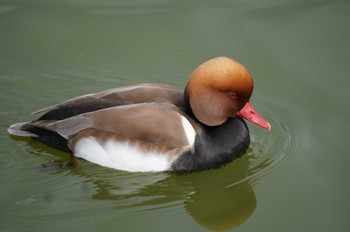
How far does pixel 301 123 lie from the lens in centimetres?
625

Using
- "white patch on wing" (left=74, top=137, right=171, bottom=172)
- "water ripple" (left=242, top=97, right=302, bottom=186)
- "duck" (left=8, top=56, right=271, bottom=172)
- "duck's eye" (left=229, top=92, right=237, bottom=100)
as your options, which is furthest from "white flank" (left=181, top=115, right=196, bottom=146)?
"water ripple" (left=242, top=97, right=302, bottom=186)

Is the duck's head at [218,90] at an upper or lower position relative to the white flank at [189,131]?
upper

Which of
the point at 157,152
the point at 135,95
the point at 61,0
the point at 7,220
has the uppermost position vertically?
the point at 61,0

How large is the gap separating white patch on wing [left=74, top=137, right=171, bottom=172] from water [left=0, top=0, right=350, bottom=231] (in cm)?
8

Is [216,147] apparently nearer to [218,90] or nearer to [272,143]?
[218,90]

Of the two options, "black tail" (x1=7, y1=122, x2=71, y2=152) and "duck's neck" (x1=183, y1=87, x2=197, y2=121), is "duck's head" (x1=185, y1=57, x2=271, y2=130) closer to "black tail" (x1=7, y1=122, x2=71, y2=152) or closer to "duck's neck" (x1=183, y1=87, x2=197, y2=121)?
"duck's neck" (x1=183, y1=87, x2=197, y2=121)

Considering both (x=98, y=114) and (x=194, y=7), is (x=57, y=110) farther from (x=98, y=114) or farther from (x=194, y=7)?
(x=194, y=7)

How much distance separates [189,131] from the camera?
5.32 m

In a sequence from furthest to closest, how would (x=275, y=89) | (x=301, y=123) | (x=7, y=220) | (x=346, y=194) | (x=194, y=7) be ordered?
(x=194, y=7) → (x=275, y=89) → (x=301, y=123) → (x=346, y=194) → (x=7, y=220)

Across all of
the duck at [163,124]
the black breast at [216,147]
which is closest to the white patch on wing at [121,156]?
the duck at [163,124]

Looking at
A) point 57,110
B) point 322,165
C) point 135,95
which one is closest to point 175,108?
point 135,95

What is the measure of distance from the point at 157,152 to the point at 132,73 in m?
1.92

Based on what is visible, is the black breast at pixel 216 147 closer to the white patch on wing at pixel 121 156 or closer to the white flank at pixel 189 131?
the white flank at pixel 189 131

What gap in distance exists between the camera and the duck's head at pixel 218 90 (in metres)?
5.27
